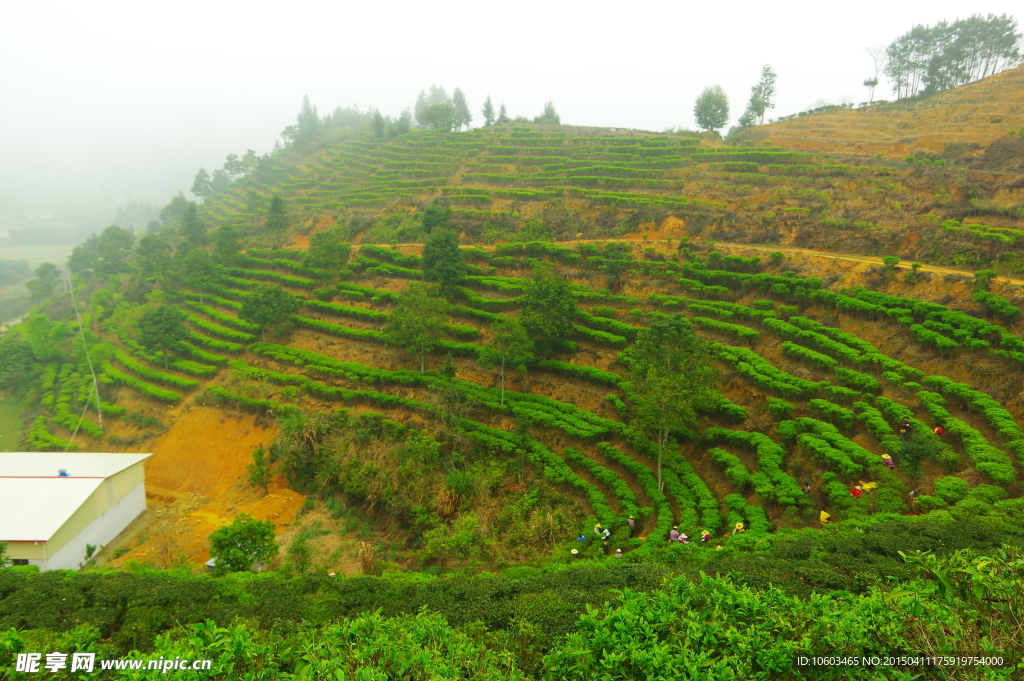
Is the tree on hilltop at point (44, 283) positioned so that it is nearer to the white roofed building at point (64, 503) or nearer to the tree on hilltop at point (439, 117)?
the white roofed building at point (64, 503)

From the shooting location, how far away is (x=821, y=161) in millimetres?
41656

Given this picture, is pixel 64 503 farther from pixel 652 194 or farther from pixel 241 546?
pixel 652 194

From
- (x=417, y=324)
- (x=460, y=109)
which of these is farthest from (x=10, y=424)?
(x=460, y=109)

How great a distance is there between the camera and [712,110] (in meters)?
57.5

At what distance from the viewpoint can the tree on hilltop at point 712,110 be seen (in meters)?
57.4

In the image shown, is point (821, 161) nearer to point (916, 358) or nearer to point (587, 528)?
point (916, 358)

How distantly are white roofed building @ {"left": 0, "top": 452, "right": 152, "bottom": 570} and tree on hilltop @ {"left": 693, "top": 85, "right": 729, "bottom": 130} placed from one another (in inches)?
2516

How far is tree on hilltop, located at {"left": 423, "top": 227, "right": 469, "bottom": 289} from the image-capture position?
107 ft

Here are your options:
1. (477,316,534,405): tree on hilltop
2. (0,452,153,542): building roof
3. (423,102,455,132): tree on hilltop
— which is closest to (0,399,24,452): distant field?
(0,452,153,542): building roof

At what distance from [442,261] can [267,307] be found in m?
12.9

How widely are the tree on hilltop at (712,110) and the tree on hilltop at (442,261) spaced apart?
1657 inches

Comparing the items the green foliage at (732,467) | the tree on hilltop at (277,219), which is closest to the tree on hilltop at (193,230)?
the tree on hilltop at (277,219)

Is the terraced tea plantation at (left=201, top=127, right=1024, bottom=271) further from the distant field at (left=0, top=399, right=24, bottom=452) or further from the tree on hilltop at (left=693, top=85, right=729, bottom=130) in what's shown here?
the distant field at (left=0, top=399, right=24, bottom=452)

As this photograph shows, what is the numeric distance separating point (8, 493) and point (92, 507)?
3491 mm
